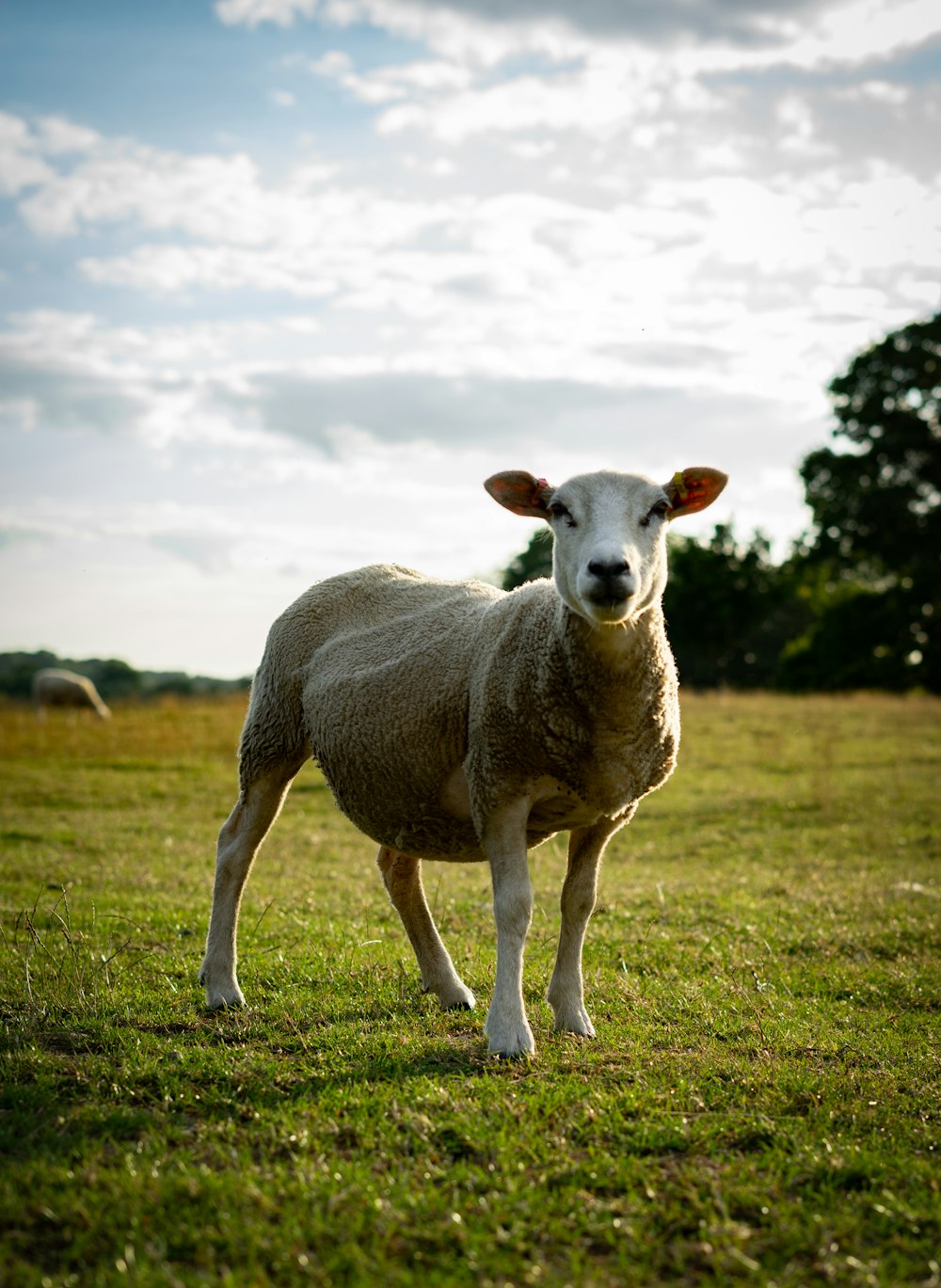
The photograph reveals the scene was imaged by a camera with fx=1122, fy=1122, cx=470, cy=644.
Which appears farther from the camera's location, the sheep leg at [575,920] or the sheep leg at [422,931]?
the sheep leg at [422,931]

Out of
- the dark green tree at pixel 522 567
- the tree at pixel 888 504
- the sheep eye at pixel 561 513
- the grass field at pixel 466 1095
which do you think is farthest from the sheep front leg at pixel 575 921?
the tree at pixel 888 504

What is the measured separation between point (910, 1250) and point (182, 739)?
18012mm

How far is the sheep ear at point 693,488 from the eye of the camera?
489 cm

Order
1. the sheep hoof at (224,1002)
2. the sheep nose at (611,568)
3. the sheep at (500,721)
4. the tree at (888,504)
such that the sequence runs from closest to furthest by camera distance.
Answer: the sheep nose at (611,568) → the sheep at (500,721) → the sheep hoof at (224,1002) → the tree at (888,504)

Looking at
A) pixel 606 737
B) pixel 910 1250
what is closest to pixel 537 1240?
pixel 910 1250

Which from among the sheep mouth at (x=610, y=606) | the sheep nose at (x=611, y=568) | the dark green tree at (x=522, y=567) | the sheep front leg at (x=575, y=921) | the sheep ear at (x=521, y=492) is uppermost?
the dark green tree at (x=522, y=567)

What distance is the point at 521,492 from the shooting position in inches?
199

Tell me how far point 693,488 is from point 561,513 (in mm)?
627

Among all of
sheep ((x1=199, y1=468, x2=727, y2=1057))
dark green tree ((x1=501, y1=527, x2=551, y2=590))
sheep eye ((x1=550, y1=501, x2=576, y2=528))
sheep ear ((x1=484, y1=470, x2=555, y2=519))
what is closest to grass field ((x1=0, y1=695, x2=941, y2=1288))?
sheep ((x1=199, y1=468, x2=727, y2=1057))

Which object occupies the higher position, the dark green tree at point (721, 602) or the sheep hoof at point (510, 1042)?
the dark green tree at point (721, 602)

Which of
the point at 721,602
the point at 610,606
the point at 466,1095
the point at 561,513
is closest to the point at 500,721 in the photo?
the point at 610,606

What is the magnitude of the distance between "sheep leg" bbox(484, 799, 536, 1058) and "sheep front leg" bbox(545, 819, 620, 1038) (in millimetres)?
438

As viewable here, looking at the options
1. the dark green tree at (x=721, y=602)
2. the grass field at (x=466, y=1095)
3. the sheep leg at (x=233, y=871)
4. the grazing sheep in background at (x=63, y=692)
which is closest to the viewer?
the grass field at (x=466, y=1095)

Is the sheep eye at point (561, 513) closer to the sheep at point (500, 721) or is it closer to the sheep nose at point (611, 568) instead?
the sheep at point (500, 721)
